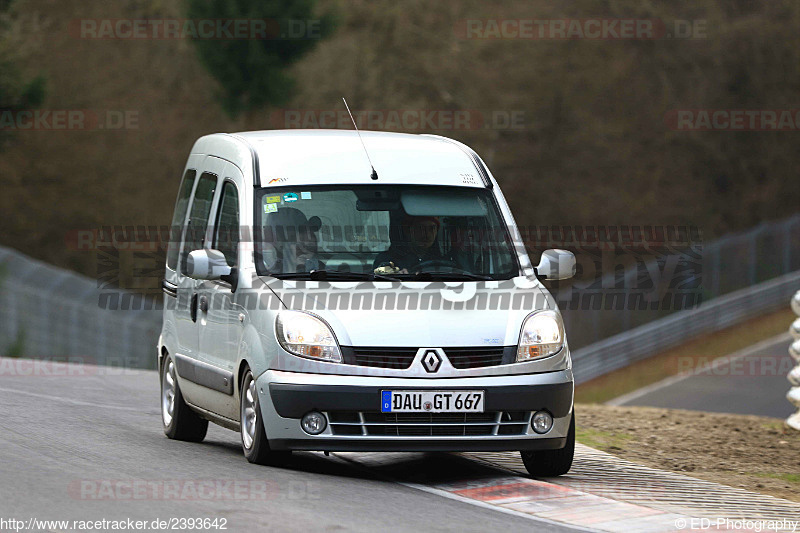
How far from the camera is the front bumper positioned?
8531 mm

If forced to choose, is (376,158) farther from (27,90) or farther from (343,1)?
(343,1)

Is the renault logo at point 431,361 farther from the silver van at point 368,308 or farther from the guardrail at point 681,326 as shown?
the guardrail at point 681,326

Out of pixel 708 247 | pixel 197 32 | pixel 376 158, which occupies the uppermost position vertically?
pixel 197 32

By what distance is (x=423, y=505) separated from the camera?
807 centimetres

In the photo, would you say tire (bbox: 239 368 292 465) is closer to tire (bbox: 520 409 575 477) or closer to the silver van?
the silver van

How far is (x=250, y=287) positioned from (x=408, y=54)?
2255 inches

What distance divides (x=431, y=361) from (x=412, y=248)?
1.19 metres

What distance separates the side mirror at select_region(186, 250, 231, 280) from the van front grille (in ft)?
4.42

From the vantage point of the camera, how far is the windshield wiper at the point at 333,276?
29.9 feet

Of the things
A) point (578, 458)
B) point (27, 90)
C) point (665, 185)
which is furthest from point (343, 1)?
point (578, 458)

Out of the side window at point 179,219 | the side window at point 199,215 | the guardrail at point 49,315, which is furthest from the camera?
the guardrail at point 49,315

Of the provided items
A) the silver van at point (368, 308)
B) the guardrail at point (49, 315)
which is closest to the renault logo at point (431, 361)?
the silver van at point (368, 308)

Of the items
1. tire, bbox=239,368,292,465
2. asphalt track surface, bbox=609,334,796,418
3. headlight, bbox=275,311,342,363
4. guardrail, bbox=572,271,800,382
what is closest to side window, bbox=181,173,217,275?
tire, bbox=239,368,292,465

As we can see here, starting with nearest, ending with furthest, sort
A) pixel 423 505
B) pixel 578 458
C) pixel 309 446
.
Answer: pixel 423 505, pixel 309 446, pixel 578 458
